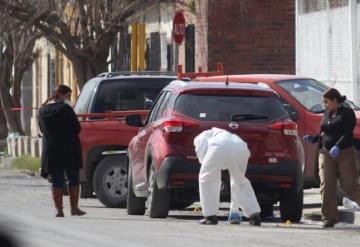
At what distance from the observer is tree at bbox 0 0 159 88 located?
26281mm

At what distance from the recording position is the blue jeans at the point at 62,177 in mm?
16375

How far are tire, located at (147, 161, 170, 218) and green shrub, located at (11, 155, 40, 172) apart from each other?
1327 cm

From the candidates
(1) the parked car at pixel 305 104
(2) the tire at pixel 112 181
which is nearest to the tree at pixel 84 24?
(2) the tire at pixel 112 181

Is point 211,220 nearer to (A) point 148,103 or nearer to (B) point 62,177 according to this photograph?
(B) point 62,177

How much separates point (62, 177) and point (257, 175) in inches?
113

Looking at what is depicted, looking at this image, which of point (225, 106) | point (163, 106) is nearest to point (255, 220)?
point (225, 106)

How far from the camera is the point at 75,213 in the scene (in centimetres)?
1645

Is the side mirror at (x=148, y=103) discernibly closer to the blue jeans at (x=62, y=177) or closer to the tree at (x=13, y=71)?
the blue jeans at (x=62, y=177)

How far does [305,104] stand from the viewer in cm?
1772

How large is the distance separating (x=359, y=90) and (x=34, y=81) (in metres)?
29.5

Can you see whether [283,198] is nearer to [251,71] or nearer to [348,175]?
[348,175]

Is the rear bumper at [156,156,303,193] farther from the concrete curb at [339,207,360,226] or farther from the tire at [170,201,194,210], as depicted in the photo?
the tire at [170,201,194,210]

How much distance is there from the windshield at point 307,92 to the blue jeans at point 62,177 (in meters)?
3.32

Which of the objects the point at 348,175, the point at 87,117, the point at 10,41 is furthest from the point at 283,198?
the point at 10,41
